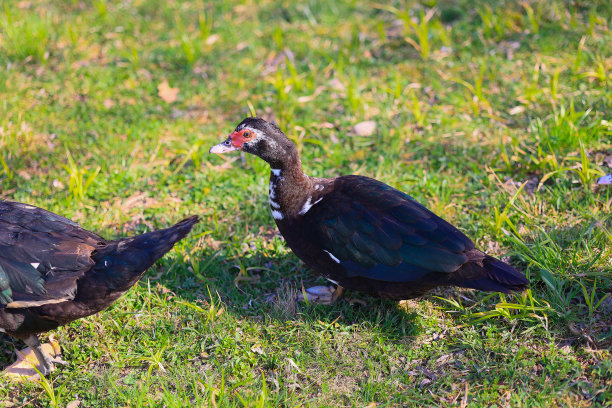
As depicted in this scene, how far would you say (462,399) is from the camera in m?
3.12

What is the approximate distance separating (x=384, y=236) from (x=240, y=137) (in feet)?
3.82

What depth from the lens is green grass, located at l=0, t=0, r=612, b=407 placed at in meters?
3.33

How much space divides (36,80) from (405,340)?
189 inches

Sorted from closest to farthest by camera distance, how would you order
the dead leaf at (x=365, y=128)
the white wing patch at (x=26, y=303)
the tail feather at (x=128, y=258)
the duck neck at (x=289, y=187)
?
the white wing patch at (x=26, y=303), the tail feather at (x=128, y=258), the duck neck at (x=289, y=187), the dead leaf at (x=365, y=128)

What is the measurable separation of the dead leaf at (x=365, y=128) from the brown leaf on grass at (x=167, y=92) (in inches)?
76.8

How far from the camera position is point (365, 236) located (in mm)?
3467

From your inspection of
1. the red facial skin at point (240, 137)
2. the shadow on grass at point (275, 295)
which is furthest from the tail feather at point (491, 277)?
the red facial skin at point (240, 137)

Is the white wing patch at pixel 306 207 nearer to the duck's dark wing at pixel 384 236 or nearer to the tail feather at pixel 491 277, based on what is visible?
the duck's dark wing at pixel 384 236

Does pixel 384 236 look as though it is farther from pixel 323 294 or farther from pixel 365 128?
pixel 365 128

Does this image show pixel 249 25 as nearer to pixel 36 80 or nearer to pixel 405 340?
pixel 36 80

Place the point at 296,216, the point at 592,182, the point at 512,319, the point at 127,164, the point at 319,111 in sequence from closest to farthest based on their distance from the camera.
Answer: the point at 512,319 < the point at 296,216 < the point at 592,182 < the point at 127,164 < the point at 319,111

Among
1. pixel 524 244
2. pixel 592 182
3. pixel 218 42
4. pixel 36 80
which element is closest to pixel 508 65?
pixel 592 182

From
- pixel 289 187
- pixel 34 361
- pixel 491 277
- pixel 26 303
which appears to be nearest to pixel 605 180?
pixel 491 277

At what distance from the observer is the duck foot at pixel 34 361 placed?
11.1 ft
